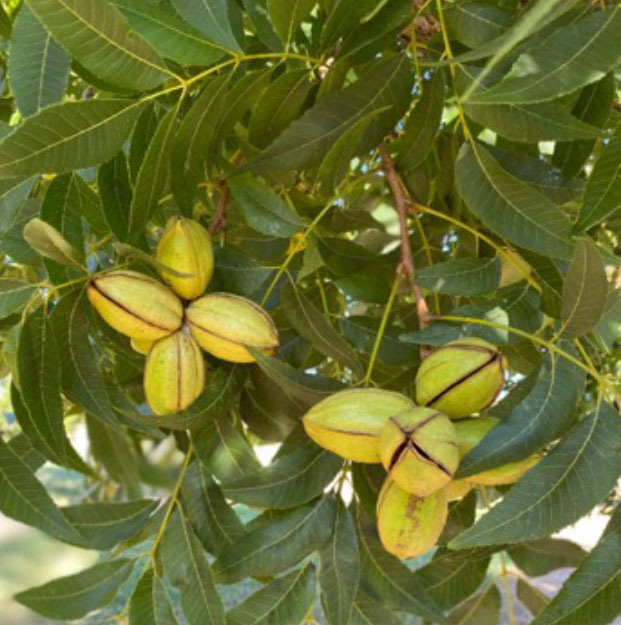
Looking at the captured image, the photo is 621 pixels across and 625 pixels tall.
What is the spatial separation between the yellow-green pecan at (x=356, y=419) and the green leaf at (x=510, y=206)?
0.26 meters

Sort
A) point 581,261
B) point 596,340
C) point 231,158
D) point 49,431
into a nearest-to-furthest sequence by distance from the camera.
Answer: point 581,261, point 49,431, point 596,340, point 231,158

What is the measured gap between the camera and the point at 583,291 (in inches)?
38.3

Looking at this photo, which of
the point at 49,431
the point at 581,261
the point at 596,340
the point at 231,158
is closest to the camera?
the point at 581,261

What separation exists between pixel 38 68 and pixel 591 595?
0.88 metres

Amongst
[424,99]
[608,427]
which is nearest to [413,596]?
[608,427]

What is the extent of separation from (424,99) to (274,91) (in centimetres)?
23

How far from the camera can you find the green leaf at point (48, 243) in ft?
3.18

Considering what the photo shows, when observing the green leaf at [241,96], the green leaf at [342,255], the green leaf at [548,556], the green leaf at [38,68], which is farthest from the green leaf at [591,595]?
the green leaf at [38,68]

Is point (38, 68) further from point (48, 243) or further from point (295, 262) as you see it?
point (295, 262)

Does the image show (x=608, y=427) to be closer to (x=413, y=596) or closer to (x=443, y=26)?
(x=413, y=596)

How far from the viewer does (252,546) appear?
44.5 inches

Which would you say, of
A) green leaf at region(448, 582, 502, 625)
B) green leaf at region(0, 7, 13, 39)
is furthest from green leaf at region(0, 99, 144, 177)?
green leaf at region(448, 582, 502, 625)

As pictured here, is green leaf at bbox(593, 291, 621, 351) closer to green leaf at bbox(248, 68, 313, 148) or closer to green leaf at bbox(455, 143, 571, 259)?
green leaf at bbox(455, 143, 571, 259)

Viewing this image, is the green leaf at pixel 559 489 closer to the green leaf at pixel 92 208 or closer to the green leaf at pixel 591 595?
the green leaf at pixel 591 595
